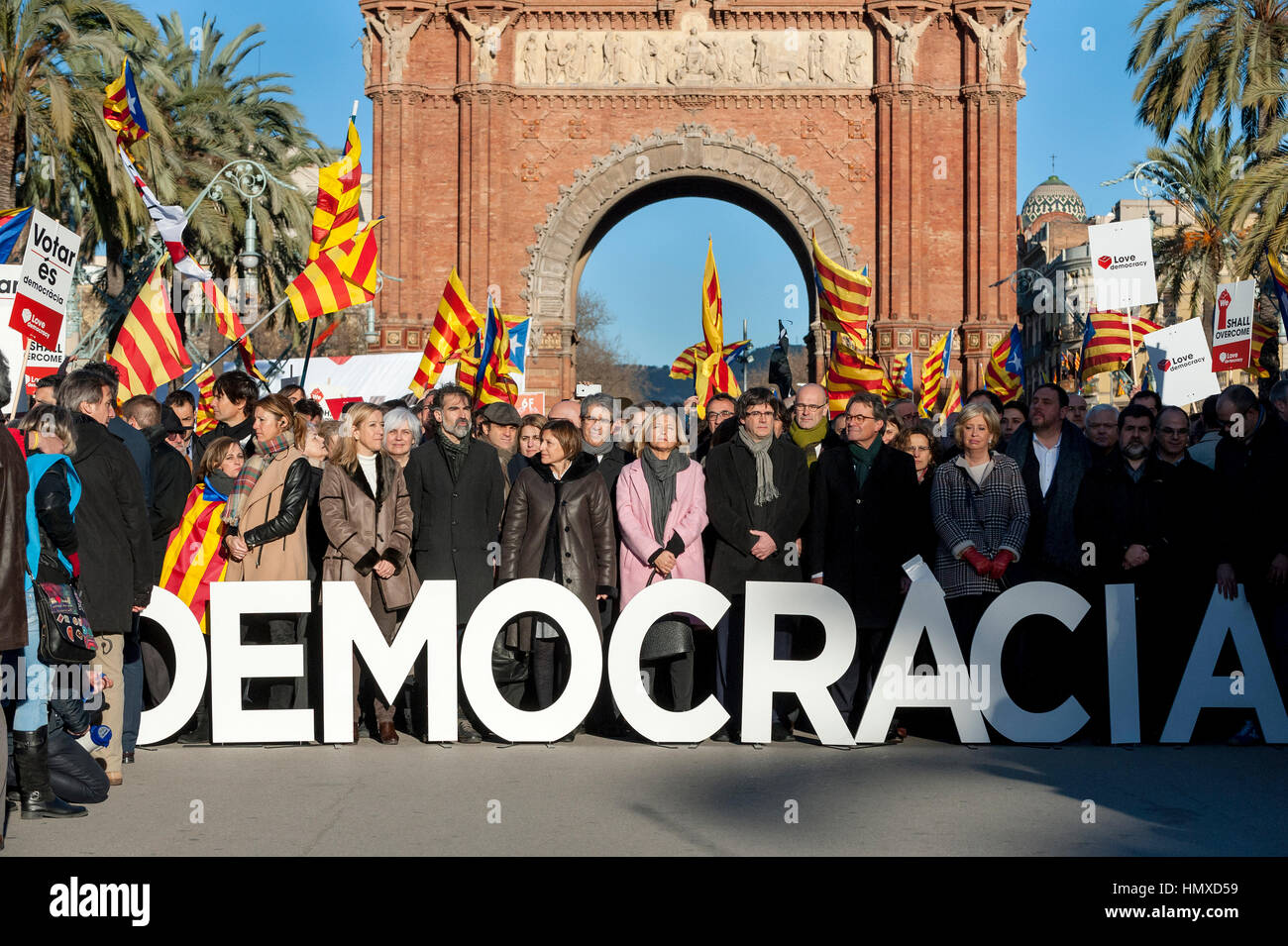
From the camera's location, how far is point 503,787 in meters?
7.82

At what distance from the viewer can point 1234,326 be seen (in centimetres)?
1761

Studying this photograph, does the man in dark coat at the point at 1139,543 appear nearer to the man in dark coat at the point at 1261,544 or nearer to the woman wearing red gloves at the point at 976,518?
the man in dark coat at the point at 1261,544

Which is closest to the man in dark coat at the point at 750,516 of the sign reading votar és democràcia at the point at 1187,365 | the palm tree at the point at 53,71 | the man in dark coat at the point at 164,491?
the man in dark coat at the point at 164,491

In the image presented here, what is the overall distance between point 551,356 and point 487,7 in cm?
791

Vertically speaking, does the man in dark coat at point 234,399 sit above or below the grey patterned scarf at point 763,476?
above

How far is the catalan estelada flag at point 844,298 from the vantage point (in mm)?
17828

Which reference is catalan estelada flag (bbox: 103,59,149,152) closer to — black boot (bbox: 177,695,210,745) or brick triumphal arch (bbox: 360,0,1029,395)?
black boot (bbox: 177,695,210,745)

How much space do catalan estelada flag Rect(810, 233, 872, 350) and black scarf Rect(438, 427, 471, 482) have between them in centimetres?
863

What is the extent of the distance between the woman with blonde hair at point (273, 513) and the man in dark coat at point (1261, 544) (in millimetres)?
5790

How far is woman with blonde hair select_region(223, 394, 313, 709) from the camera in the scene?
928 centimetres

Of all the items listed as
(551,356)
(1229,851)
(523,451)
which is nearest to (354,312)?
(551,356)

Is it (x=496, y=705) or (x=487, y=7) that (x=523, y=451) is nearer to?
(x=496, y=705)

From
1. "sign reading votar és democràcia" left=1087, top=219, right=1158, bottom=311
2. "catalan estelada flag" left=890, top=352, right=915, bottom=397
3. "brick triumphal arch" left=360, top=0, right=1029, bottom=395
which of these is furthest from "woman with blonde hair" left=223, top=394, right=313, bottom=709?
"brick triumphal arch" left=360, top=0, right=1029, bottom=395

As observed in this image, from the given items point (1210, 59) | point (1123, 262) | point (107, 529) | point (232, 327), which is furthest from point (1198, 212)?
point (107, 529)
